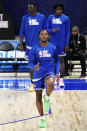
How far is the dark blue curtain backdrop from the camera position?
1355cm

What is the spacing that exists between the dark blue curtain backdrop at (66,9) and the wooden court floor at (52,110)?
→ 4551 millimetres

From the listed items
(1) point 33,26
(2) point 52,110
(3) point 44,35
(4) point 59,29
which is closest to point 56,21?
(4) point 59,29

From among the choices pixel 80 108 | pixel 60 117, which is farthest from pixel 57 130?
pixel 80 108

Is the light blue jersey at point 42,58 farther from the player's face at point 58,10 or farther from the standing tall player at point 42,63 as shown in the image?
the player's face at point 58,10

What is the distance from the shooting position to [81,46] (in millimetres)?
10977

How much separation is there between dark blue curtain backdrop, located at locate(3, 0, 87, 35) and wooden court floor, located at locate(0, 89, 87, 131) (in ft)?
14.9

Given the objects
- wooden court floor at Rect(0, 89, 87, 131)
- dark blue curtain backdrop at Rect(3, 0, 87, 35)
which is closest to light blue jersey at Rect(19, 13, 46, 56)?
wooden court floor at Rect(0, 89, 87, 131)

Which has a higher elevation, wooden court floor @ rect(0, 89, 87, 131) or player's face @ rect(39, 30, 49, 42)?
player's face @ rect(39, 30, 49, 42)

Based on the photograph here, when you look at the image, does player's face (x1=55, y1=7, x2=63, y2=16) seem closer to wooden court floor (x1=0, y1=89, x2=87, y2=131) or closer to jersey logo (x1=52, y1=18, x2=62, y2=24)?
jersey logo (x1=52, y1=18, x2=62, y2=24)

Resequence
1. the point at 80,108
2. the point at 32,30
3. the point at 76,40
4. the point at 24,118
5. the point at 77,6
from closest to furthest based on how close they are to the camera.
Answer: the point at 24,118, the point at 80,108, the point at 32,30, the point at 76,40, the point at 77,6

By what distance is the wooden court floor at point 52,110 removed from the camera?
7.02 m

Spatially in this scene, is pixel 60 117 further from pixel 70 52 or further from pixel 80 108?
pixel 70 52

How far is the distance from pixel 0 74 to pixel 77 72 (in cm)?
224

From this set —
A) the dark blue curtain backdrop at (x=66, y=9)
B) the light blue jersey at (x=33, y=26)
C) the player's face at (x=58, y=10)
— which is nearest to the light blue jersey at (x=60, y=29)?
the player's face at (x=58, y=10)
